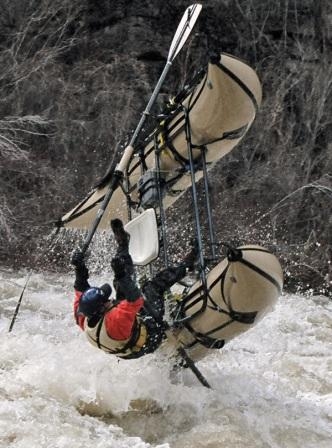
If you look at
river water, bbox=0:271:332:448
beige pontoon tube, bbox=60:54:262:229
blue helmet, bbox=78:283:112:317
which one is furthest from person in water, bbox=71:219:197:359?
beige pontoon tube, bbox=60:54:262:229

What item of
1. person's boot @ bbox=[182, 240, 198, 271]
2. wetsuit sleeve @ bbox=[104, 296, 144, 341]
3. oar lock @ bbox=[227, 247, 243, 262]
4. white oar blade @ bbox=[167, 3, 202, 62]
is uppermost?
white oar blade @ bbox=[167, 3, 202, 62]

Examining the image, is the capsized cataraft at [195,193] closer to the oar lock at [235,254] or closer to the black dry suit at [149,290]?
the oar lock at [235,254]

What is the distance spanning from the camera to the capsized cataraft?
3592 mm

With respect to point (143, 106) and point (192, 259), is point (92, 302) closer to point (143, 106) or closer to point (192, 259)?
point (192, 259)

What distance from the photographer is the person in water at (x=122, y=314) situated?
3434 millimetres

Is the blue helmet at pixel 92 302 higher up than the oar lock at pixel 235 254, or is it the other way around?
the oar lock at pixel 235 254

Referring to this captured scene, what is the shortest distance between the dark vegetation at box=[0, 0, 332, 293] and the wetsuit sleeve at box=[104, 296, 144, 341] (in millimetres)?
4750

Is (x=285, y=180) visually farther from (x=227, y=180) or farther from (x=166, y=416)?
(x=166, y=416)

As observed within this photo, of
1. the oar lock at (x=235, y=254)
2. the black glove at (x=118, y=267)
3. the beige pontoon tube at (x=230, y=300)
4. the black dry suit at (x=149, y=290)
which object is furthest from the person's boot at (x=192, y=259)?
the black glove at (x=118, y=267)

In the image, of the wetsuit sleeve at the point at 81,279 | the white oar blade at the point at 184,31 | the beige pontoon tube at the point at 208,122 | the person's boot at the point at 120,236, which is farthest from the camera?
the white oar blade at the point at 184,31

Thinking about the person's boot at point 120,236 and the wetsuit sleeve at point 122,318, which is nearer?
the wetsuit sleeve at point 122,318

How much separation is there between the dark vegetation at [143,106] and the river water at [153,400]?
3726 mm

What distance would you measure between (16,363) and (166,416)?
42.5 inches

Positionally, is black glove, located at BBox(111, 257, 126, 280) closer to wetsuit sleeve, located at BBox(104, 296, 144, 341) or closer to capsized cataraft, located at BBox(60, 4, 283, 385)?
wetsuit sleeve, located at BBox(104, 296, 144, 341)
